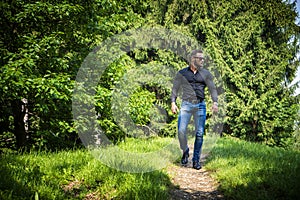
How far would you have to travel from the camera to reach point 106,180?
3.66m

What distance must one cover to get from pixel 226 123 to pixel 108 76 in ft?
36.7

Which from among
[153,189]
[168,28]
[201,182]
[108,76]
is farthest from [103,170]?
[168,28]

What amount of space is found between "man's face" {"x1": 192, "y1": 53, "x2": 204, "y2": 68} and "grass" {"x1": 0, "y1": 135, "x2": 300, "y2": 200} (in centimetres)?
212

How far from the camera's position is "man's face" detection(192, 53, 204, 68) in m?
5.32

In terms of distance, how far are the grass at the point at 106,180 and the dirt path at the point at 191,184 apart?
0.47 feet

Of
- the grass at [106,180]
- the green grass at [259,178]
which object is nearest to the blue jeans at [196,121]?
the green grass at [259,178]

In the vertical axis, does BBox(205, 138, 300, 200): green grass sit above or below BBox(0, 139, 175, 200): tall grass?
above

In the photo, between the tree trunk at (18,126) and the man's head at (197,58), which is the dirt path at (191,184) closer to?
the man's head at (197,58)

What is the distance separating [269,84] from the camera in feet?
51.3

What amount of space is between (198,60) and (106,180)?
306 cm

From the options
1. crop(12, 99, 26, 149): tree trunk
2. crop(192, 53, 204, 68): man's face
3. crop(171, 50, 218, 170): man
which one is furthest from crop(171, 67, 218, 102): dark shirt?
crop(12, 99, 26, 149): tree trunk

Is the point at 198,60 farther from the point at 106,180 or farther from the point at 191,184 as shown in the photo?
the point at 106,180

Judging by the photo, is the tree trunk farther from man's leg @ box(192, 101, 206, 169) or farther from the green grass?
the green grass

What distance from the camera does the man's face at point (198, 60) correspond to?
209 inches
